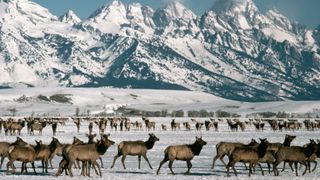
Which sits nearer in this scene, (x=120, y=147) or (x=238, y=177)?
(x=238, y=177)

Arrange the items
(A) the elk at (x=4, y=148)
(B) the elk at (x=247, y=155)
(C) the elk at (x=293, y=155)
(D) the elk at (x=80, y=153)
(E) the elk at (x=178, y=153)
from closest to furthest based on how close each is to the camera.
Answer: (D) the elk at (x=80, y=153), (B) the elk at (x=247, y=155), (E) the elk at (x=178, y=153), (C) the elk at (x=293, y=155), (A) the elk at (x=4, y=148)

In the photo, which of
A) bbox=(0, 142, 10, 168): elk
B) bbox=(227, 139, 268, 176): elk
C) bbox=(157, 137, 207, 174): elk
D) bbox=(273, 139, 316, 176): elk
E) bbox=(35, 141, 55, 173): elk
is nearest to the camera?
bbox=(227, 139, 268, 176): elk

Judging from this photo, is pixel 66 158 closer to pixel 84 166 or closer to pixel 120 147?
pixel 84 166

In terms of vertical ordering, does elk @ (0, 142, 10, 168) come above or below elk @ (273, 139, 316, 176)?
above

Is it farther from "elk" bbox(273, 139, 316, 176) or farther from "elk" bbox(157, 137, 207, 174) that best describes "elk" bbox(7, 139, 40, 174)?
"elk" bbox(273, 139, 316, 176)

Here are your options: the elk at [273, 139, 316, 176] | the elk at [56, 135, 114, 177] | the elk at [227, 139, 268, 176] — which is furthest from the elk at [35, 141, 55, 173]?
the elk at [273, 139, 316, 176]

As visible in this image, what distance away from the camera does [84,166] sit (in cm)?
2491

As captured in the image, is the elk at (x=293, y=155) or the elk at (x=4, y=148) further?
the elk at (x=4, y=148)

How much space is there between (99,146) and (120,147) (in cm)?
304

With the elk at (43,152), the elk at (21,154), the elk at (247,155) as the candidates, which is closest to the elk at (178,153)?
the elk at (247,155)

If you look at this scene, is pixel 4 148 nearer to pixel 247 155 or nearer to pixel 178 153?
pixel 178 153

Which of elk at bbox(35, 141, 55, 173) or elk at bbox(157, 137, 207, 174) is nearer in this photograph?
elk at bbox(157, 137, 207, 174)

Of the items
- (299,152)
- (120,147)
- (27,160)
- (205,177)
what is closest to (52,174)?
(27,160)

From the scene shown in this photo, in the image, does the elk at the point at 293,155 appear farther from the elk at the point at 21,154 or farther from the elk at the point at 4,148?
the elk at the point at 4,148
